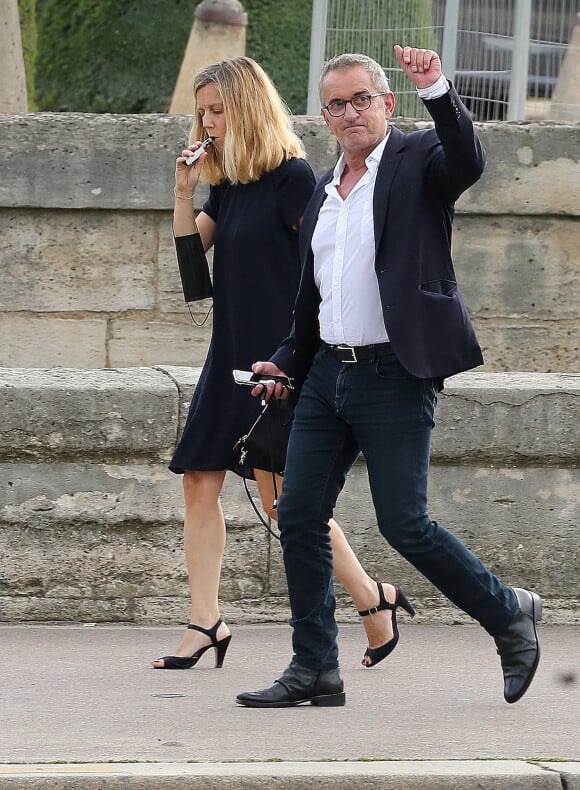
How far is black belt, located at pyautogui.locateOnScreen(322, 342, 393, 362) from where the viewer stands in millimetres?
4211

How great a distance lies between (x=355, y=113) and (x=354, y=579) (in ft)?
4.97

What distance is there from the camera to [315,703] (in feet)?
14.6

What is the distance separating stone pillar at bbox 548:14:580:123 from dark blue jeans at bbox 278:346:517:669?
5385 mm

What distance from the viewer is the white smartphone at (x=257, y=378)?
4.44 meters

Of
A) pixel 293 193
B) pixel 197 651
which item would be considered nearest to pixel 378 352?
pixel 293 193

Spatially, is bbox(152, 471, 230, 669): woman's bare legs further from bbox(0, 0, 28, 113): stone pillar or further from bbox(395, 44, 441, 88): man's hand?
bbox(0, 0, 28, 113): stone pillar

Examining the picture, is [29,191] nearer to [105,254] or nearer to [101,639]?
[105,254]

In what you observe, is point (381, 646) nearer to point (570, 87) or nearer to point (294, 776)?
point (294, 776)

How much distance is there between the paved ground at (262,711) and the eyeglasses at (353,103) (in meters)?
1.71

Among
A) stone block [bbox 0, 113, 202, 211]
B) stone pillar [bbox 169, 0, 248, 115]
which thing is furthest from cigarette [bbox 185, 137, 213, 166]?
stone pillar [bbox 169, 0, 248, 115]

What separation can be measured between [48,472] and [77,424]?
212 mm

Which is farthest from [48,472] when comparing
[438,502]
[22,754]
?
[22,754]

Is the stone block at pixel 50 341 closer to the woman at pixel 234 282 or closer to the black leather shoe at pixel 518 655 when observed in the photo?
the woman at pixel 234 282

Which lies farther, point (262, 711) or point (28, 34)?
point (28, 34)
